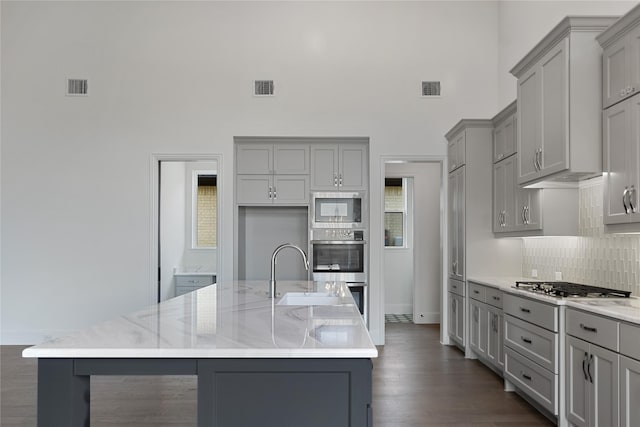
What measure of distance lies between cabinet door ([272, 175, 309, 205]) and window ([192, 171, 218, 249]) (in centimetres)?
238

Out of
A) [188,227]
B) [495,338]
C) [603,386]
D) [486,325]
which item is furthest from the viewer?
[188,227]

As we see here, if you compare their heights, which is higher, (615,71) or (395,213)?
(615,71)

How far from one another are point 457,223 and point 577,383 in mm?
2747

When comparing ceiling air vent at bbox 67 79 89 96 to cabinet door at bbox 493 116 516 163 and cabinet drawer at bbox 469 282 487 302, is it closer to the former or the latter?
cabinet door at bbox 493 116 516 163

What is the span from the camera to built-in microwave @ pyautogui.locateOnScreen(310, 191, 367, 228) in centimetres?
595

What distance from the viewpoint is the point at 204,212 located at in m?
8.07

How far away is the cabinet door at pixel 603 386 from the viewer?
254 centimetres

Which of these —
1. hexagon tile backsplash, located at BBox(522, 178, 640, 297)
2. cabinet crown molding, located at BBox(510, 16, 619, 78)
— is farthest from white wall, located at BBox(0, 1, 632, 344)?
cabinet crown molding, located at BBox(510, 16, 619, 78)

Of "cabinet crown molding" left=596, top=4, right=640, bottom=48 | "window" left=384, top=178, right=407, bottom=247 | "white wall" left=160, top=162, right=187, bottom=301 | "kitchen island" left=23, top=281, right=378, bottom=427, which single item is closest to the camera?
"kitchen island" left=23, top=281, right=378, bottom=427

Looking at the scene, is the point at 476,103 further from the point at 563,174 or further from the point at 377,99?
the point at 563,174

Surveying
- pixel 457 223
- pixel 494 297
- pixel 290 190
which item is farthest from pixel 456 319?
pixel 290 190

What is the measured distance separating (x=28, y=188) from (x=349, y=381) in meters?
5.62

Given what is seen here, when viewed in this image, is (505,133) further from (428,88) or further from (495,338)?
(495,338)

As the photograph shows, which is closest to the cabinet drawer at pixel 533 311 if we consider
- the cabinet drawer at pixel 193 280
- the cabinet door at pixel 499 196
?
the cabinet door at pixel 499 196
